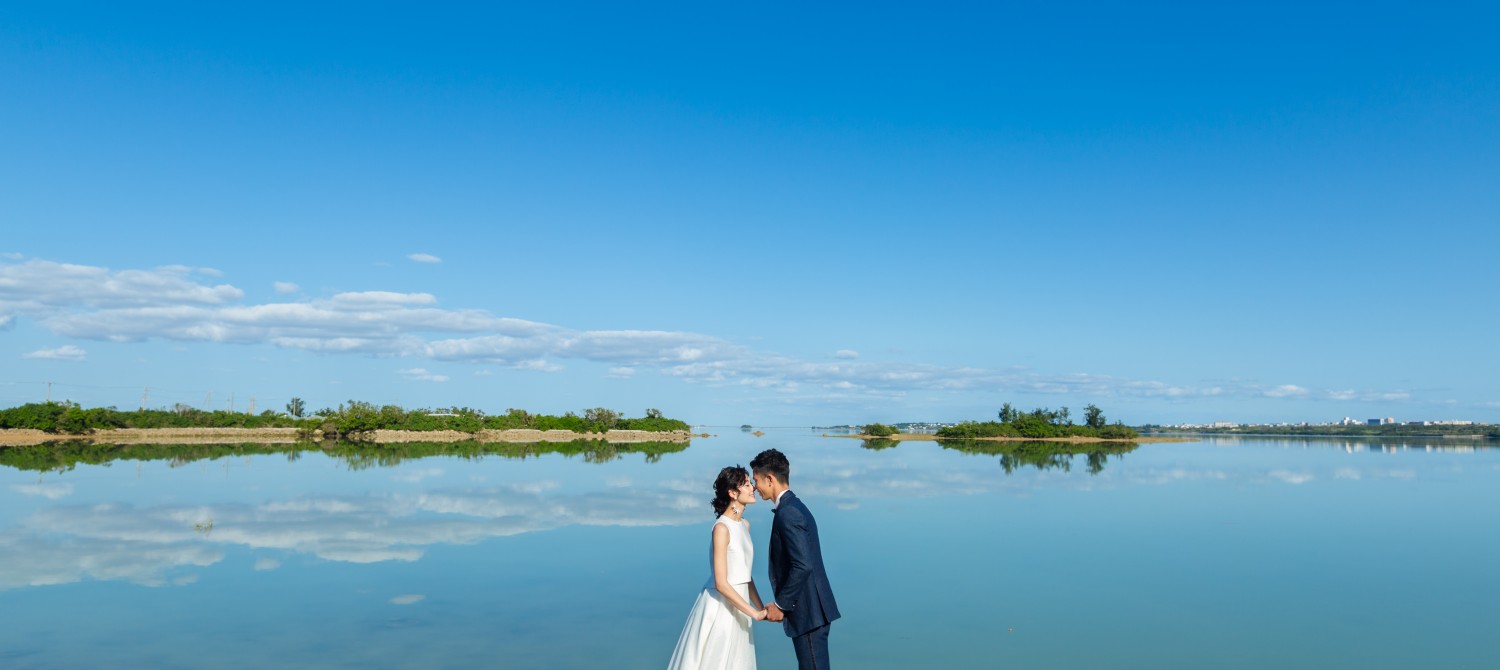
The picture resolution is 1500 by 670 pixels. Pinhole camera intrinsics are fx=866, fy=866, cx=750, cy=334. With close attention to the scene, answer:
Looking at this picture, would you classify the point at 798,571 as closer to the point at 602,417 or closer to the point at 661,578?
the point at 661,578

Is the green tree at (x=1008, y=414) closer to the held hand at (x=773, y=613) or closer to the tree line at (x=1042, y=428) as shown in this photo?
the tree line at (x=1042, y=428)

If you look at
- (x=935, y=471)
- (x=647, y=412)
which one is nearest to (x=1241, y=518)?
(x=935, y=471)

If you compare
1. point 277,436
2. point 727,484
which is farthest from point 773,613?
point 277,436

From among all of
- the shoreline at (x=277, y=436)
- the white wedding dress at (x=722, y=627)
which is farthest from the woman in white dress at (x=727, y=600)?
the shoreline at (x=277, y=436)

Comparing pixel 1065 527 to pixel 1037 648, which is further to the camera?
pixel 1065 527

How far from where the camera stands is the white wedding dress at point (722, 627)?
16.7 ft

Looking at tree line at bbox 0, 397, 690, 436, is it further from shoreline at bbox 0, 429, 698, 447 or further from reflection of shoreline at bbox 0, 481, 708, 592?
reflection of shoreline at bbox 0, 481, 708, 592

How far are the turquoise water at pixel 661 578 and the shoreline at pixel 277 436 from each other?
33702 mm

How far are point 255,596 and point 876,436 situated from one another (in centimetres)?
8314

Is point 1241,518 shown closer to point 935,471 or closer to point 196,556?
point 935,471

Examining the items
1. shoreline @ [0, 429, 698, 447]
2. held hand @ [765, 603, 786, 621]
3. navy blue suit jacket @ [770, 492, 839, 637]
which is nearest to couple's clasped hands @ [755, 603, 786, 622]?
held hand @ [765, 603, 786, 621]

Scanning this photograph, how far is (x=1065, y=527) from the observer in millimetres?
16391

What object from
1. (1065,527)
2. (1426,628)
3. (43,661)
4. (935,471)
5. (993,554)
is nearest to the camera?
(43,661)

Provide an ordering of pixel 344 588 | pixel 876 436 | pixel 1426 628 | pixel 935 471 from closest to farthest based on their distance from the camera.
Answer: pixel 1426 628 → pixel 344 588 → pixel 935 471 → pixel 876 436
